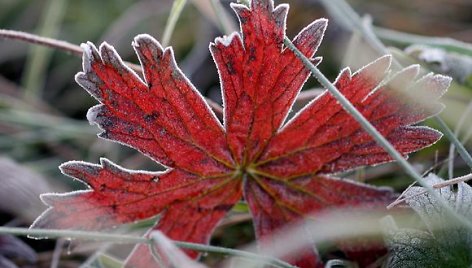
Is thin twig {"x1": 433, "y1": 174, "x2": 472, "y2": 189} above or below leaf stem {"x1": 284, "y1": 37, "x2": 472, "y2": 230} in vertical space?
below

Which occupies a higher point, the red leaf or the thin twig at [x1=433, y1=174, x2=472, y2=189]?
the red leaf

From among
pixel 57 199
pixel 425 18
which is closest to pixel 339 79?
pixel 57 199

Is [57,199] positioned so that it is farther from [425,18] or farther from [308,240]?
[425,18]

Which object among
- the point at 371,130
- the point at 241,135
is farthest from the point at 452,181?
the point at 241,135

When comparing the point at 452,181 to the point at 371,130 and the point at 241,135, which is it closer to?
the point at 371,130

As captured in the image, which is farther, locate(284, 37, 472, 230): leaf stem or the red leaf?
the red leaf
